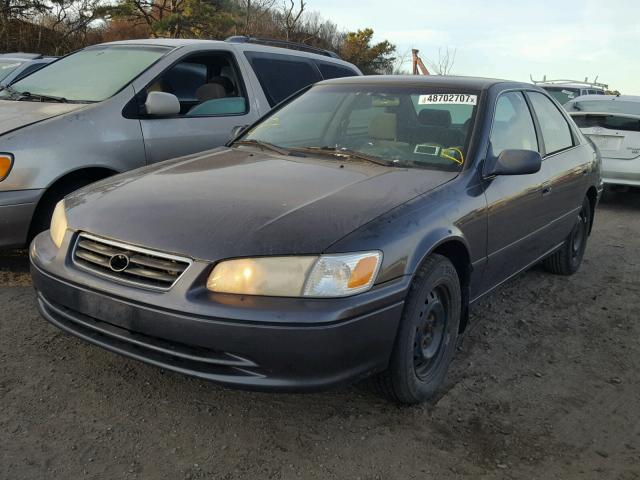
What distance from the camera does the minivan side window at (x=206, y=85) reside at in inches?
194

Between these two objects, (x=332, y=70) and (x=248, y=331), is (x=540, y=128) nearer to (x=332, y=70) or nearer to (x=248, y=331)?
(x=332, y=70)

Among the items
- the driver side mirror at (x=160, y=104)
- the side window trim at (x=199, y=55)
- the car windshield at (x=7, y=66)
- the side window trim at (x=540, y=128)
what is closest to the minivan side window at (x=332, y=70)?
the side window trim at (x=199, y=55)

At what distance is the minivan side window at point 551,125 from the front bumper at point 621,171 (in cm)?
373

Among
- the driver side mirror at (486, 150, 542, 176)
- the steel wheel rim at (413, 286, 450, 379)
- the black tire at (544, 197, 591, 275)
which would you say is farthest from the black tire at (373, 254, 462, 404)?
the black tire at (544, 197, 591, 275)

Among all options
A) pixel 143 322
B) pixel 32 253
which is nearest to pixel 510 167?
pixel 143 322

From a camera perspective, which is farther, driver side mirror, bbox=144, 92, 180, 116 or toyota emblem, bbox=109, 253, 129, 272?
driver side mirror, bbox=144, 92, 180, 116

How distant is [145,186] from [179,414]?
1084mm

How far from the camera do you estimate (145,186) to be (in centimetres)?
296

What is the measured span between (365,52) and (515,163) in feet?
119

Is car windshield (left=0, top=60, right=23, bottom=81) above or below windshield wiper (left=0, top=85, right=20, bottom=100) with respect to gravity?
below

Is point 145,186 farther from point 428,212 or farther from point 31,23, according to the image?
point 31,23

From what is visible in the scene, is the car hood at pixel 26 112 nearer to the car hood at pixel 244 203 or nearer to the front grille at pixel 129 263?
the car hood at pixel 244 203

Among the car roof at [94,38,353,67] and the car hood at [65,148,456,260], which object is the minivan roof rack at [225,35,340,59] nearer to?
the car roof at [94,38,353,67]

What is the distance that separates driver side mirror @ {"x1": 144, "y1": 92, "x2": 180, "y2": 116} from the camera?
4.48 metres
